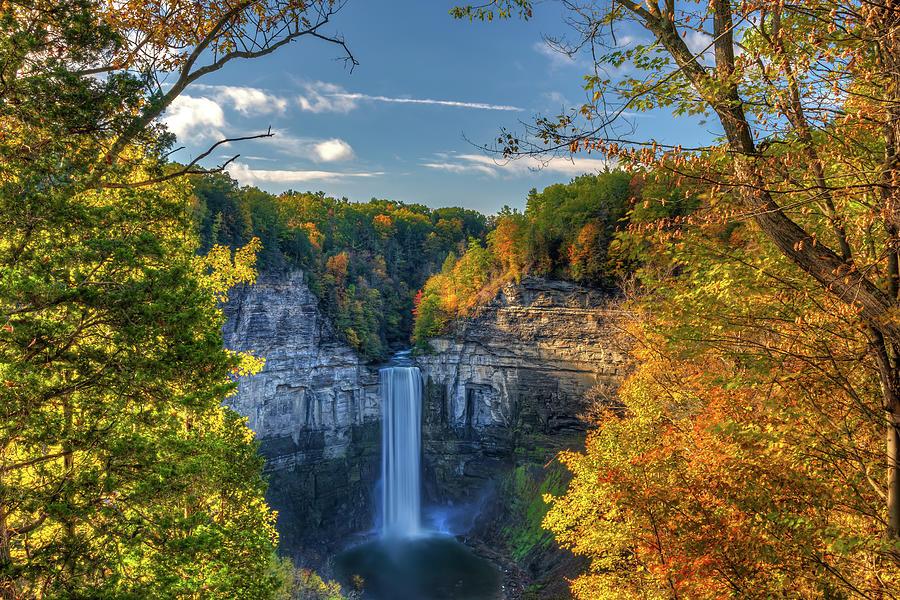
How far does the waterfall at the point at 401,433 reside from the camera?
110 ft

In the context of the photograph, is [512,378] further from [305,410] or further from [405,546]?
[305,410]

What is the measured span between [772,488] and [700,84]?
414cm

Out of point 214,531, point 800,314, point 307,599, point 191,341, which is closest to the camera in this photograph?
point 800,314

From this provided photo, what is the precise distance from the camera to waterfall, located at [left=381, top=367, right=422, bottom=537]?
110ft

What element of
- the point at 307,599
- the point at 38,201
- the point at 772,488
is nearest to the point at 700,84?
the point at 772,488

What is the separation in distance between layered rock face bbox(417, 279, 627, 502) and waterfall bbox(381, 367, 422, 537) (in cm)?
83

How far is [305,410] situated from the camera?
31.4m

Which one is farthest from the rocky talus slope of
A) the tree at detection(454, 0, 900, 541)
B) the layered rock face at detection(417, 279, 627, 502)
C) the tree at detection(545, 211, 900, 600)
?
the tree at detection(454, 0, 900, 541)

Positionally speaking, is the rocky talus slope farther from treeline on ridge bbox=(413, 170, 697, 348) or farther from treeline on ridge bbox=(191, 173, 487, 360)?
treeline on ridge bbox=(191, 173, 487, 360)

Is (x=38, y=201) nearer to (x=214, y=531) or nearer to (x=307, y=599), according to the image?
(x=214, y=531)

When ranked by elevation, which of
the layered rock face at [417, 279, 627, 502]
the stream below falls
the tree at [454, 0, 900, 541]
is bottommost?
the stream below falls

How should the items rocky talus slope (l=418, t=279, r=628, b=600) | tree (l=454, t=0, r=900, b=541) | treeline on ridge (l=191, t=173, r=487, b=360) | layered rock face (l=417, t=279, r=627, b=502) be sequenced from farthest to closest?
treeline on ridge (l=191, t=173, r=487, b=360)
layered rock face (l=417, t=279, r=627, b=502)
rocky talus slope (l=418, t=279, r=628, b=600)
tree (l=454, t=0, r=900, b=541)

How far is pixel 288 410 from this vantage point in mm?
30500

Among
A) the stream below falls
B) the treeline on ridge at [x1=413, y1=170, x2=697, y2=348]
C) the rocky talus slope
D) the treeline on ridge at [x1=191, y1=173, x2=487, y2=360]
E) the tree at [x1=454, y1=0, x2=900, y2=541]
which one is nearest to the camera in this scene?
the tree at [x1=454, y1=0, x2=900, y2=541]
